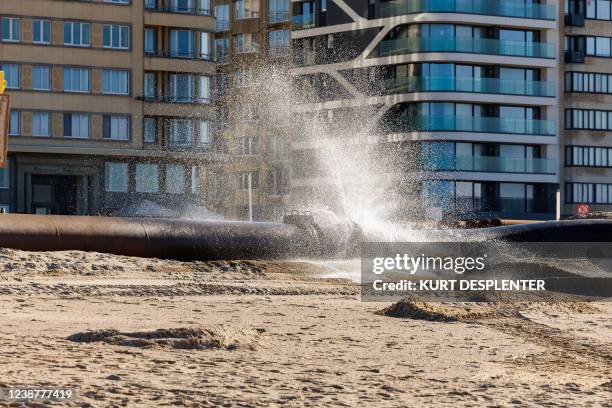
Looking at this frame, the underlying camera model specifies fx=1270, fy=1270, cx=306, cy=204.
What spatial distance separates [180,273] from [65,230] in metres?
2.78

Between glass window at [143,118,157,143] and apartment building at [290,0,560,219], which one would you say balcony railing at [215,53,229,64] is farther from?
glass window at [143,118,157,143]

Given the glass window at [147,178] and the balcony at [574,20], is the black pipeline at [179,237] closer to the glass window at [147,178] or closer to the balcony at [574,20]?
the glass window at [147,178]

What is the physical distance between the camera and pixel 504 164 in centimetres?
8638

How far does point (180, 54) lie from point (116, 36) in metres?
4.62

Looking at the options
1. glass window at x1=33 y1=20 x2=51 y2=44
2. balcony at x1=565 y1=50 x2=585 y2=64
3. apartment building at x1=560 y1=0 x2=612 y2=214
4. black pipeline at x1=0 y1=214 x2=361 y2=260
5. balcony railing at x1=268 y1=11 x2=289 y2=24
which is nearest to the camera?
black pipeline at x1=0 y1=214 x2=361 y2=260

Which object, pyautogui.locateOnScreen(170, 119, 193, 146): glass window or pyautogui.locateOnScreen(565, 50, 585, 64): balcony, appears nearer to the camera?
pyautogui.locateOnScreen(170, 119, 193, 146): glass window

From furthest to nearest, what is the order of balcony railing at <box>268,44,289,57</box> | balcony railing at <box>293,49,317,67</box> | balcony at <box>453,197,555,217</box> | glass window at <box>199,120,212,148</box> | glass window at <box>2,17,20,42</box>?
balcony railing at <box>268,44,289,57</box>, balcony railing at <box>293,49,317,67</box>, balcony at <box>453,197,555,217</box>, glass window at <box>199,120,212,148</box>, glass window at <box>2,17,20,42</box>

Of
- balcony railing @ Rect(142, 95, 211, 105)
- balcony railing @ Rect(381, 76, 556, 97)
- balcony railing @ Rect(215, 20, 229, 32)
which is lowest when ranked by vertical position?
balcony railing @ Rect(142, 95, 211, 105)

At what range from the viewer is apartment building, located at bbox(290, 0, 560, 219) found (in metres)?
84.3

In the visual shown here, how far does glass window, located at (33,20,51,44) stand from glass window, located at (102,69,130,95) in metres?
3.86

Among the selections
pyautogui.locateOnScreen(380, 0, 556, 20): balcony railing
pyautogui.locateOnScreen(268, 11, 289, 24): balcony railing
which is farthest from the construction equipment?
pyautogui.locateOnScreen(268, 11, 289, 24): balcony railing

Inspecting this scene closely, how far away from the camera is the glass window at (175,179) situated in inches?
2987

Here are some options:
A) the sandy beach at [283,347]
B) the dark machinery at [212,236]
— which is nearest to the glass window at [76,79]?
the dark machinery at [212,236]

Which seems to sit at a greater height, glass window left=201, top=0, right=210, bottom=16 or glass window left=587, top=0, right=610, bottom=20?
glass window left=587, top=0, right=610, bottom=20
